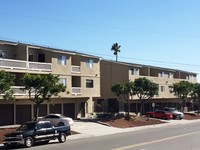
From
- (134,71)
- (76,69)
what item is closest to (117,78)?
(134,71)

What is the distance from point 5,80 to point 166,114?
119ft

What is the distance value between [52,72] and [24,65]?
4964 millimetres

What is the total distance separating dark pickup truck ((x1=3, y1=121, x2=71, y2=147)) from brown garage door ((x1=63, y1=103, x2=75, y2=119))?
73.9 feet

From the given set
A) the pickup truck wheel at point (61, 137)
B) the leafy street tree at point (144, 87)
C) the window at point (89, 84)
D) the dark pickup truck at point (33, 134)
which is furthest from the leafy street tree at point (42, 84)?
the leafy street tree at point (144, 87)

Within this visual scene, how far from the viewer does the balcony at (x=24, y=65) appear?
42.2 meters

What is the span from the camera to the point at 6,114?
43.9 meters

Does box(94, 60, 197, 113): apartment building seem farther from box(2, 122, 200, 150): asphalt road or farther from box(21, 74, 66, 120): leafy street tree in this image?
box(2, 122, 200, 150): asphalt road

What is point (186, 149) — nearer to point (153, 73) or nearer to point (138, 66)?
point (138, 66)

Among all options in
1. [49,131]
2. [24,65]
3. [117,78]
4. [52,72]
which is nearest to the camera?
[49,131]

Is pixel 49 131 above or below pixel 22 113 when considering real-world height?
below

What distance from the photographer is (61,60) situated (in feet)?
167

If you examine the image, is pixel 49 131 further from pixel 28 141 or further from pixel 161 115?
pixel 161 115

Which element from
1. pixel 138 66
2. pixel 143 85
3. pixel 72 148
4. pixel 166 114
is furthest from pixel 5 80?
pixel 138 66

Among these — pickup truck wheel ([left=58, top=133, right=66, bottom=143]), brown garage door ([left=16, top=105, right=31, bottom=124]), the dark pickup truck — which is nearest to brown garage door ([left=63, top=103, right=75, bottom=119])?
brown garage door ([left=16, top=105, right=31, bottom=124])
